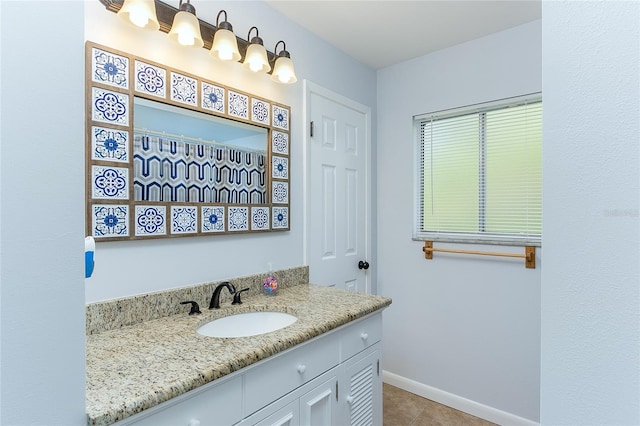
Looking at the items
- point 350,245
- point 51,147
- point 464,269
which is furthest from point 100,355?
point 464,269

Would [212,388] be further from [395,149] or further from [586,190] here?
[395,149]

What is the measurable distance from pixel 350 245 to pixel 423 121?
1.11 m

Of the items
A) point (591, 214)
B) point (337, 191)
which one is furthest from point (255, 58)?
point (591, 214)

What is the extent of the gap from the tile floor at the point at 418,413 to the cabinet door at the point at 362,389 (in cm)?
60

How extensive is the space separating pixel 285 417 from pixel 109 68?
1.39m

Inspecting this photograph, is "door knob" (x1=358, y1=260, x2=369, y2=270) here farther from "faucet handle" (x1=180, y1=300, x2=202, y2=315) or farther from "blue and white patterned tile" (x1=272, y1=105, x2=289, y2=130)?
"faucet handle" (x1=180, y1=300, x2=202, y2=315)

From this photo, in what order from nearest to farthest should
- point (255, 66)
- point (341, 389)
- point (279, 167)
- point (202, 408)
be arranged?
1. point (202, 408)
2. point (341, 389)
3. point (255, 66)
4. point (279, 167)

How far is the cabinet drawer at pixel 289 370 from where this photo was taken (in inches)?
41.3

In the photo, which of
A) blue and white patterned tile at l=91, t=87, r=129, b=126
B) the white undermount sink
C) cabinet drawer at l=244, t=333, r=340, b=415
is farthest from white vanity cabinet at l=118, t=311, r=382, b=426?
blue and white patterned tile at l=91, t=87, r=129, b=126

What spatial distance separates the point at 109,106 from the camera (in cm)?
121

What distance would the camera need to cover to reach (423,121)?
2559 millimetres

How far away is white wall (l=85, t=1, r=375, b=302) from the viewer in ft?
4.06

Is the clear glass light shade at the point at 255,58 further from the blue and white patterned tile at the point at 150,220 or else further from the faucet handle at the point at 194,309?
the faucet handle at the point at 194,309

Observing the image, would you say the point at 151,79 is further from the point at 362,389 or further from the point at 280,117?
the point at 362,389
